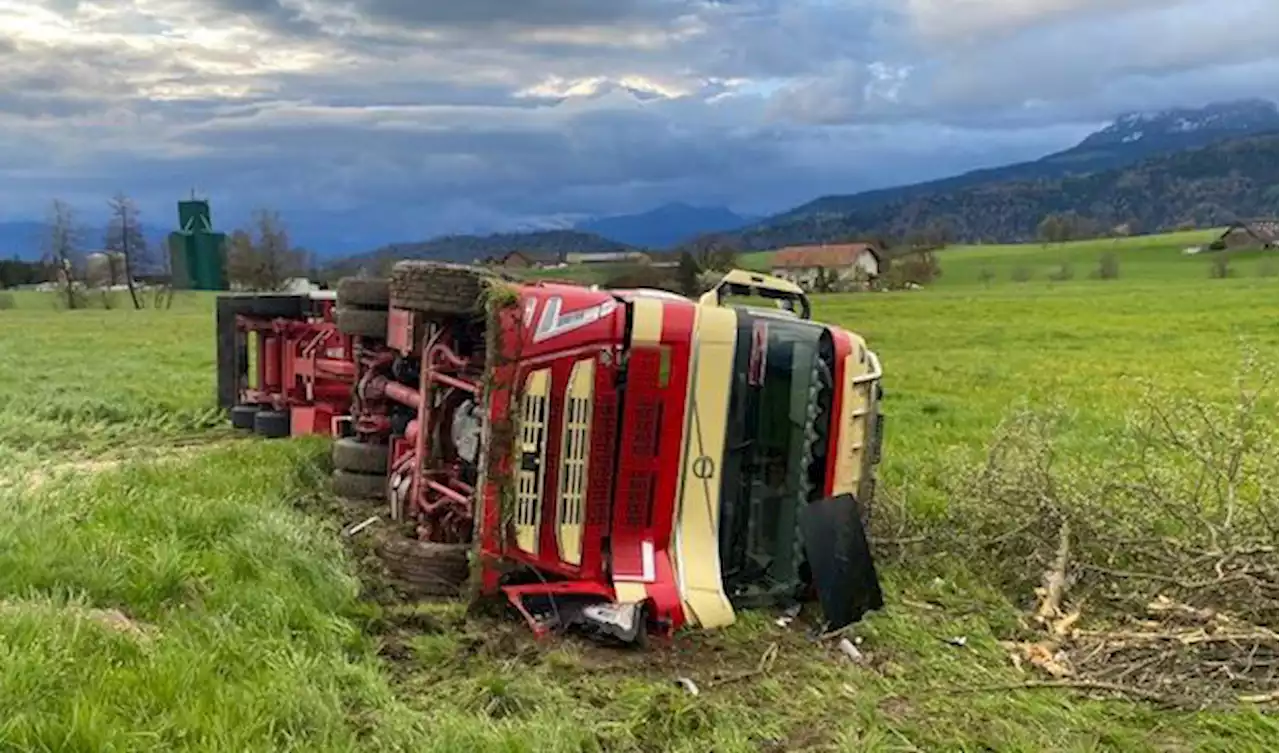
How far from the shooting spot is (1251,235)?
7419cm

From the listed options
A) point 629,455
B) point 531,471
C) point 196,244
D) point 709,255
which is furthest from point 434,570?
point 196,244

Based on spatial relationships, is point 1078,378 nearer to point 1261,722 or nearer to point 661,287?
point 661,287

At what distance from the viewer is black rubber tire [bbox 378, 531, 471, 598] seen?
5.21m

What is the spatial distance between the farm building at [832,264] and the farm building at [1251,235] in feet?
78.7

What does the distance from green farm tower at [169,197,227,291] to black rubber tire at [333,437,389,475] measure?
2401cm

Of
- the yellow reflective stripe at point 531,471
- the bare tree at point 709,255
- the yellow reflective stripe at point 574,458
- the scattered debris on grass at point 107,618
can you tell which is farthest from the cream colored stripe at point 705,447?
the bare tree at point 709,255

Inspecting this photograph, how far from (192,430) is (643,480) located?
21.1ft

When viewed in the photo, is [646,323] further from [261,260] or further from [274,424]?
[261,260]

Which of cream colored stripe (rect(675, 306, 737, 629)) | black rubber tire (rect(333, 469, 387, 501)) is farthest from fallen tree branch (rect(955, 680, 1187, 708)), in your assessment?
black rubber tire (rect(333, 469, 387, 501))

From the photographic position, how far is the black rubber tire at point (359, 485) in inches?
263

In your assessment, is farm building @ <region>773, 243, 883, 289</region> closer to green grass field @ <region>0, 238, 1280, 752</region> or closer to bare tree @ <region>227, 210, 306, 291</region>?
bare tree @ <region>227, 210, 306, 291</region>

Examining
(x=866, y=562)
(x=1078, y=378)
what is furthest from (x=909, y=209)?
(x=866, y=562)

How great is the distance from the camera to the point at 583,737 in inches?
138

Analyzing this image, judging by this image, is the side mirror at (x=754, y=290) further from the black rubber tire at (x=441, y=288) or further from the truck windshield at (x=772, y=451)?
the black rubber tire at (x=441, y=288)
